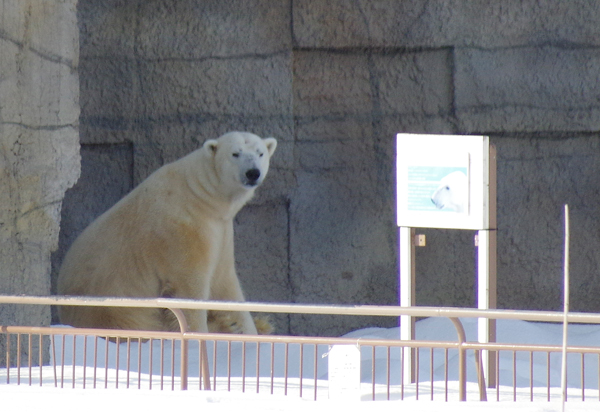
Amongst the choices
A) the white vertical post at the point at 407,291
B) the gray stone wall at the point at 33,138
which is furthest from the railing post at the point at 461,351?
the gray stone wall at the point at 33,138

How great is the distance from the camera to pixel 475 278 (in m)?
6.68

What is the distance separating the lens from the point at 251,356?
536 cm

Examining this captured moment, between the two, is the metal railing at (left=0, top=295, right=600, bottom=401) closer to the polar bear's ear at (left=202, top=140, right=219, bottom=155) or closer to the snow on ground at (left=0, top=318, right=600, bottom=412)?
the snow on ground at (left=0, top=318, right=600, bottom=412)

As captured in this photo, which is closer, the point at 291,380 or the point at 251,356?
the point at 291,380

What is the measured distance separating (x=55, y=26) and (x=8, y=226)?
1.09 metres

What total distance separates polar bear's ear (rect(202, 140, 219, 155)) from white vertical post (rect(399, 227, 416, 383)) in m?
→ 1.60

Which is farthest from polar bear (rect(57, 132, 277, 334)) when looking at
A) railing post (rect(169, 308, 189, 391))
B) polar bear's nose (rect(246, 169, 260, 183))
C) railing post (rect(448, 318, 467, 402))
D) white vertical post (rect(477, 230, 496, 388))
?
railing post (rect(448, 318, 467, 402))

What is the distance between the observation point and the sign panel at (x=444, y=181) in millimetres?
4488

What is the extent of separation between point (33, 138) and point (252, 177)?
157cm

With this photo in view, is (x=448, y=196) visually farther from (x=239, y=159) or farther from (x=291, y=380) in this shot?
(x=239, y=159)

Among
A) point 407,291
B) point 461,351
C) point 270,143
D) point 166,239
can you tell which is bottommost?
point 461,351

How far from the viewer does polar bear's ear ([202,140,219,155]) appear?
569cm

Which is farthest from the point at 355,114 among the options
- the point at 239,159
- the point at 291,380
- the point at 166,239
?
the point at 291,380

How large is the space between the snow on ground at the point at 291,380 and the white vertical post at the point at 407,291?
14 centimetres
